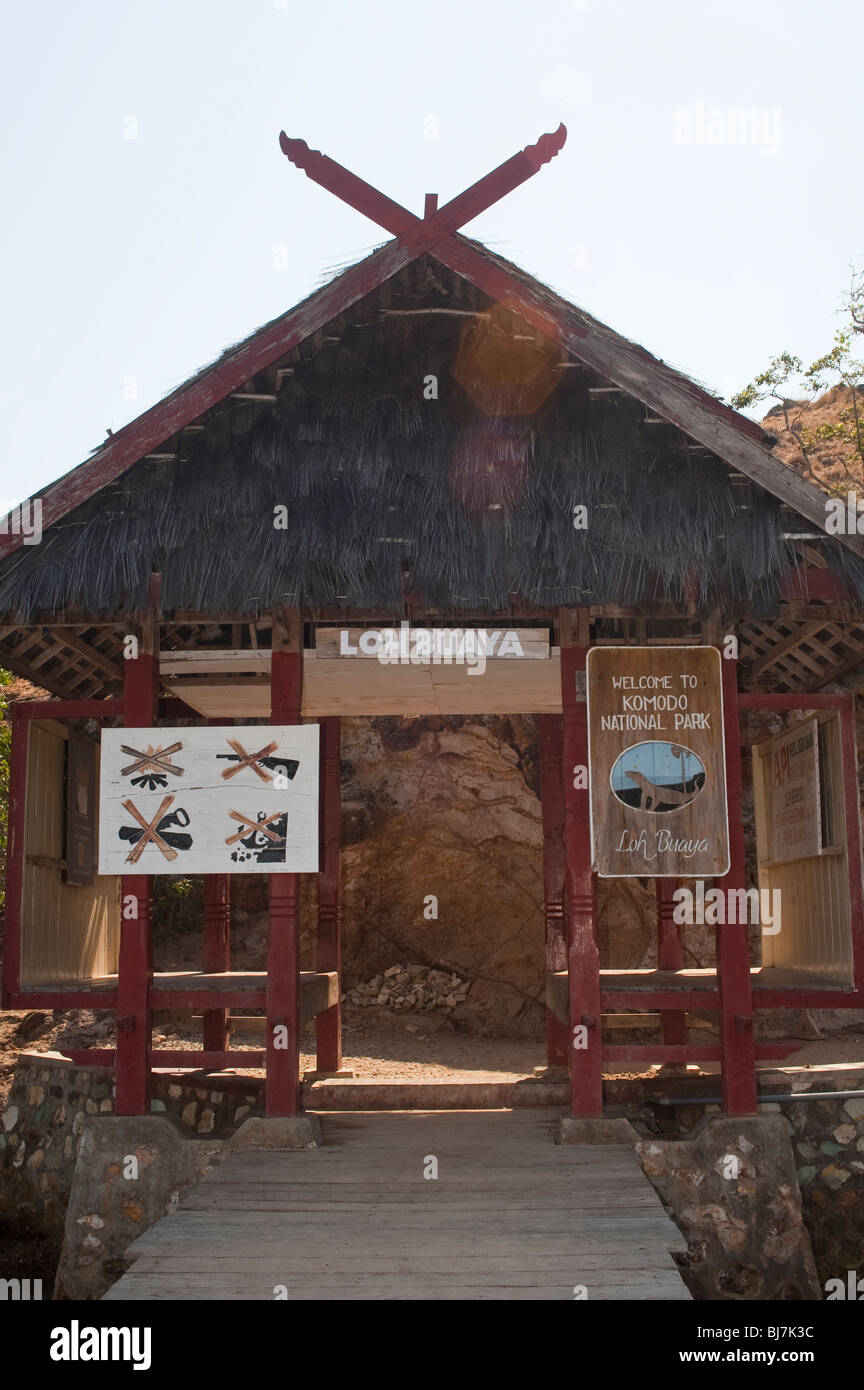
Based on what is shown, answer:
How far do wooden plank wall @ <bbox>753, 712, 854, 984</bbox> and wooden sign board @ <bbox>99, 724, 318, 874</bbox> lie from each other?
3.52 metres

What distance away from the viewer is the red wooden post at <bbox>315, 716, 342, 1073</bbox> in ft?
32.1

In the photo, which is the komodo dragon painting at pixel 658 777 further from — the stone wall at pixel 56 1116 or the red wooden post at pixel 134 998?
the stone wall at pixel 56 1116

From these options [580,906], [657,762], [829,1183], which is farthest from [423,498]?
[829,1183]

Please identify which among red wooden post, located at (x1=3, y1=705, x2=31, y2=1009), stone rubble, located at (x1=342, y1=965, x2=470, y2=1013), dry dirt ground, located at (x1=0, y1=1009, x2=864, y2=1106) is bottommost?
dry dirt ground, located at (x1=0, y1=1009, x2=864, y2=1106)

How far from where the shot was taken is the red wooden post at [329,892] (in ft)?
32.1

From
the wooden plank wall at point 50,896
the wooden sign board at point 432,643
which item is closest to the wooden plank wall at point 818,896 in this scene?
the wooden sign board at point 432,643

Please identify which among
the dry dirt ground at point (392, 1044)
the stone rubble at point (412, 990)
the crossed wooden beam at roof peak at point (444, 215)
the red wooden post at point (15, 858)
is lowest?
the dry dirt ground at point (392, 1044)

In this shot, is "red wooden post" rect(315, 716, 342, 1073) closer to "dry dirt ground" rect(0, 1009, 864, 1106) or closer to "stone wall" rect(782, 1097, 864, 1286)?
"dry dirt ground" rect(0, 1009, 864, 1106)

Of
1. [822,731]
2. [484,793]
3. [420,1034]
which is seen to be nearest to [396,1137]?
[822,731]

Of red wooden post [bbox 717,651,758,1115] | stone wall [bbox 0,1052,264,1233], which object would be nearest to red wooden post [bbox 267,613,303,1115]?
stone wall [bbox 0,1052,264,1233]

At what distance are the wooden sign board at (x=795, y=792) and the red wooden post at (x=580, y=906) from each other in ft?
6.36

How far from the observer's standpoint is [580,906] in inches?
290

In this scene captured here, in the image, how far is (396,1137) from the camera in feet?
24.7

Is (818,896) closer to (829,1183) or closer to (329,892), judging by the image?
(829,1183)
